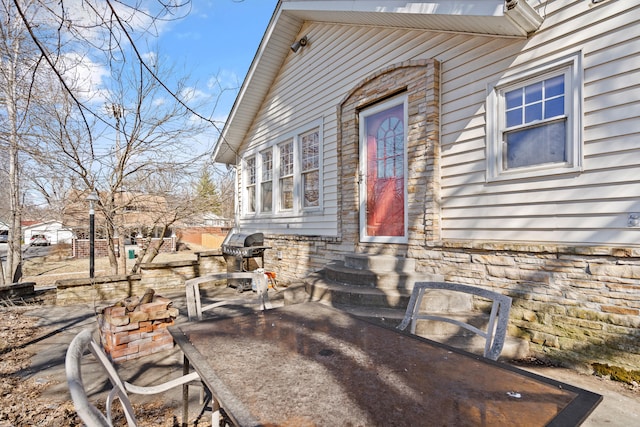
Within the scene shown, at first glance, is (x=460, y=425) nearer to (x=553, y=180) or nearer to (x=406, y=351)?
(x=406, y=351)

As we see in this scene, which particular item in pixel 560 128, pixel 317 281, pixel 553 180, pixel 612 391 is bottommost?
pixel 612 391

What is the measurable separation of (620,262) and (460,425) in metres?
2.93

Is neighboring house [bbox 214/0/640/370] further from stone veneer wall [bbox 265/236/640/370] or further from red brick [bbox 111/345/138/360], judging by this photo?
red brick [bbox 111/345/138/360]

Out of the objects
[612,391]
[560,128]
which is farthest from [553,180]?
[612,391]

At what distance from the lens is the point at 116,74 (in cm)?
639

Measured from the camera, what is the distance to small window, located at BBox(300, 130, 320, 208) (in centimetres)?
662

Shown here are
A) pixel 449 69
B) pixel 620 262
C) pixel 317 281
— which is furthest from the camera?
pixel 317 281

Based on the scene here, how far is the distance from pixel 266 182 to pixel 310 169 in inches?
77.4

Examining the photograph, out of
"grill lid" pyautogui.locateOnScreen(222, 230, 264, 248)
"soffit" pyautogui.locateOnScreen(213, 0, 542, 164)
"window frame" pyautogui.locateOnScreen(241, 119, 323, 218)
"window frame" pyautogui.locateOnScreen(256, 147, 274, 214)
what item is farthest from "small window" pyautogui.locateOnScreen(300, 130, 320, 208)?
"soffit" pyautogui.locateOnScreen(213, 0, 542, 164)

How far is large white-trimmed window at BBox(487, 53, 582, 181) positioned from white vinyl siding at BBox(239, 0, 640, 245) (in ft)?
0.24

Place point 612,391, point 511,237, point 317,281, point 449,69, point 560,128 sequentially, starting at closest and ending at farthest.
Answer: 1. point 612,391
2. point 560,128
3. point 511,237
4. point 449,69
5. point 317,281

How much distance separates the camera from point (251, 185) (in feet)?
29.9

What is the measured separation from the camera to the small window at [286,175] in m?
7.48

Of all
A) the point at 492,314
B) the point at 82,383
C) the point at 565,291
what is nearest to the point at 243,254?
the point at 565,291
